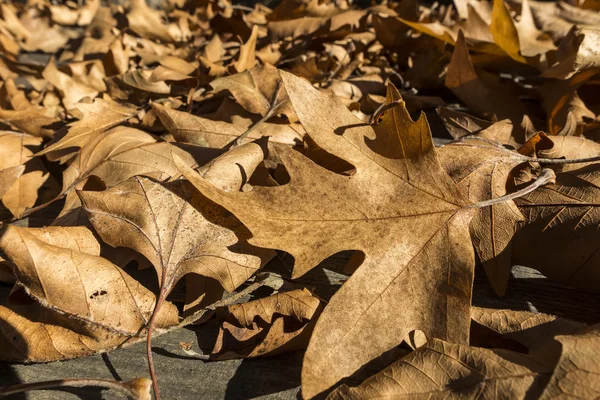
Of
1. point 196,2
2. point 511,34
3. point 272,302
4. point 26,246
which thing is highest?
point 511,34

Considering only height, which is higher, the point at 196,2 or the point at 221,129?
the point at 221,129

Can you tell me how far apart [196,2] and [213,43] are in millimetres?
1383

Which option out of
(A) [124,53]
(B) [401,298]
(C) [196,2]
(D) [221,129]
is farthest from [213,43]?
(B) [401,298]

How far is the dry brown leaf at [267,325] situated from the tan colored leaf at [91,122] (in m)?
0.74

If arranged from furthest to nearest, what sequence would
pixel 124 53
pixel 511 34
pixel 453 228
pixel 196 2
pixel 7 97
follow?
pixel 196 2 → pixel 124 53 → pixel 7 97 → pixel 511 34 → pixel 453 228

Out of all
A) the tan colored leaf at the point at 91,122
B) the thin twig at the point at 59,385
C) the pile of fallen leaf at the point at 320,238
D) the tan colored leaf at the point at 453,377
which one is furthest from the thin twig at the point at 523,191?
the tan colored leaf at the point at 91,122

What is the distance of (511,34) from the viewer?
1.60 meters

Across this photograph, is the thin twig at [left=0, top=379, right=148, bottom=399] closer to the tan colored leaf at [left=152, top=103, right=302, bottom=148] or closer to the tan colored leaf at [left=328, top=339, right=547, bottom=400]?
the tan colored leaf at [left=328, top=339, right=547, bottom=400]

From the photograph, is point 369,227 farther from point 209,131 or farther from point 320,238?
point 209,131

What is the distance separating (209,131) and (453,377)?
86 centimetres

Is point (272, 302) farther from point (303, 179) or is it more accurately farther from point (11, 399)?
point (11, 399)

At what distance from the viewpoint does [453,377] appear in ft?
2.30

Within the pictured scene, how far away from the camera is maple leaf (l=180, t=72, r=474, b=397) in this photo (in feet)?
2.59

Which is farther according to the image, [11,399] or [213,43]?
[213,43]
